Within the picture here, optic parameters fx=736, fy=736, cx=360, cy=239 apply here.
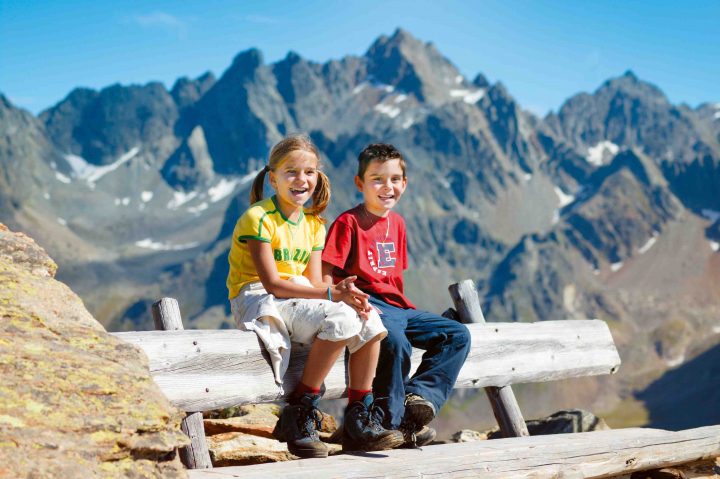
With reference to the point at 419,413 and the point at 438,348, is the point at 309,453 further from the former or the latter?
the point at 438,348

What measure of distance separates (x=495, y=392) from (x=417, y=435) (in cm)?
212

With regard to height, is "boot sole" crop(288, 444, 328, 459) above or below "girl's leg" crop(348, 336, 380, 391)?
below

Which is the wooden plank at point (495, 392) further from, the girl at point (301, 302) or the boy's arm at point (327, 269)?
the girl at point (301, 302)

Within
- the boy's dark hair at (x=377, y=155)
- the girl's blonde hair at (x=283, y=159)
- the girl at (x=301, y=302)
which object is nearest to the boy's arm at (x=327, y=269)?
the girl at (x=301, y=302)

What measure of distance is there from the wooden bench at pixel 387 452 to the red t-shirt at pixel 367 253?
751mm

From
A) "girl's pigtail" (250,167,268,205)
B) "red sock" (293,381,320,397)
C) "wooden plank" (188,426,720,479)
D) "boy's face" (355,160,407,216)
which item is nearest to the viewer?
→ "wooden plank" (188,426,720,479)

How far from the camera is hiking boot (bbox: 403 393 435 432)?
6.15 m

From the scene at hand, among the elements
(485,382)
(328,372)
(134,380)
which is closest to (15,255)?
(134,380)

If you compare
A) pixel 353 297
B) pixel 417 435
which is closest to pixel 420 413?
pixel 417 435

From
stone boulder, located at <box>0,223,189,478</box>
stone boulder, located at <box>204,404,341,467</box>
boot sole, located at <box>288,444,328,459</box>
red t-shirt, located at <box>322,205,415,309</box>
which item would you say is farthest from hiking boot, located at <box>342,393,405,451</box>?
stone boulder, located at <box>0,223,189,478</box>

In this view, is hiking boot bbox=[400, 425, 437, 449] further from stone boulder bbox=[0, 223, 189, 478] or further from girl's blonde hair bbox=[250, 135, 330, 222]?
stone boulder bbox=[0, 223, 189, 478]

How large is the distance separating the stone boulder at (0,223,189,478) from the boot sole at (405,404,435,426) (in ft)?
7.51

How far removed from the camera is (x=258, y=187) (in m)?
6.54

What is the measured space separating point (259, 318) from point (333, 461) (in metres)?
1.32
